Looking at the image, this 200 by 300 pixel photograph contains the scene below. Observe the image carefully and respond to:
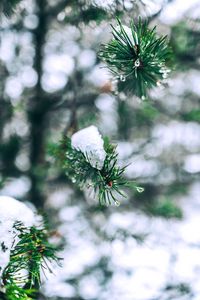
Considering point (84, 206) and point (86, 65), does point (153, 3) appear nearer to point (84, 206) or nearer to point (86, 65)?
point (86, 65)

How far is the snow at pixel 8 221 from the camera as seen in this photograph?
101 centimetres

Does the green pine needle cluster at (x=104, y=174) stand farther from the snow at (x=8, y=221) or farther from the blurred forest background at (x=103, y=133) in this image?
the blurred forest background at (x=103, y=133)

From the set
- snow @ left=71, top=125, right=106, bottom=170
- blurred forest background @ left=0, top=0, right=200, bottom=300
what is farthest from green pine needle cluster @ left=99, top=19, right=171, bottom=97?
blurred forest background @ left=0, top=0, right=200, bottom=300

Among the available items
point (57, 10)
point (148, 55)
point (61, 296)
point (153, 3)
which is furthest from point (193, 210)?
point (148, 55)

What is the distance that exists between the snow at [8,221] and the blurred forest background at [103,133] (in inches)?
52.3

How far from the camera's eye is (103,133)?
2.85m

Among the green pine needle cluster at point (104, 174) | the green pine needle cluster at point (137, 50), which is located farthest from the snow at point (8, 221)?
the green pine needle cluster at point (137, 50)

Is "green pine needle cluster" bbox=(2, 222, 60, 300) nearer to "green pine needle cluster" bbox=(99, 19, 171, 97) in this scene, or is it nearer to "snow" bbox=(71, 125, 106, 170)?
"snow" bbox=(71, 125, 106, 170)

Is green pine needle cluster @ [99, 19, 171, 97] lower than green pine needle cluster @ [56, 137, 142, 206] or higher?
higher

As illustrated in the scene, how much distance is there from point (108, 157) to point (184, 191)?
208cm

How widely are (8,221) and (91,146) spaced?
36 cm

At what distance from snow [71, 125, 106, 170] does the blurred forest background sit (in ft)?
3.55

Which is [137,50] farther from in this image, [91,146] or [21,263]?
[21,263]

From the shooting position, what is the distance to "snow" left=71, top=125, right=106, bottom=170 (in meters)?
1.23
